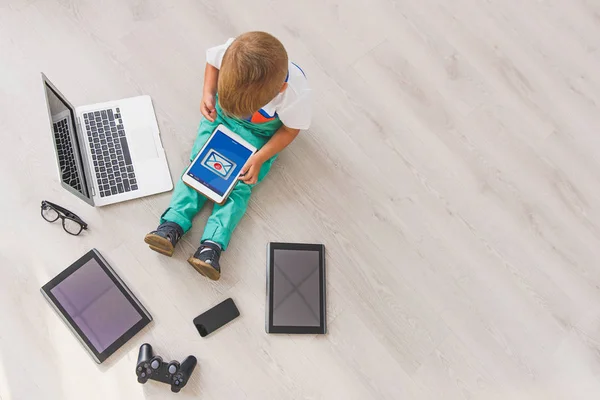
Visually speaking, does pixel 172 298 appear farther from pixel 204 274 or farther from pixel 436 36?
pixel 436 36

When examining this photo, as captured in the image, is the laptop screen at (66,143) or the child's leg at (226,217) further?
the child's leg at (226,217)

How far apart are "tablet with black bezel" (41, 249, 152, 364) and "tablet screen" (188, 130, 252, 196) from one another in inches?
14.3

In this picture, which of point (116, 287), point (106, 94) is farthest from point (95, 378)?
point (106, 94)

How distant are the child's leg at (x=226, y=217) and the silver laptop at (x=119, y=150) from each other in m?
0.18

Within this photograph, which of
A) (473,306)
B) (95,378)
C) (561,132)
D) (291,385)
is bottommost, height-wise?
(95,378)

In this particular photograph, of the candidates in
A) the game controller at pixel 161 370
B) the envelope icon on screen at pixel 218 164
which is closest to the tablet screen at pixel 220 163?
the envelope icon on screen at pixel 218 164

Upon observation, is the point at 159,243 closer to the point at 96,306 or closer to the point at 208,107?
the point at 96,306

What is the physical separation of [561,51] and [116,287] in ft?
5.19

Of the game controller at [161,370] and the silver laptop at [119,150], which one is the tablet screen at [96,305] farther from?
the silver laptop at [119,150]

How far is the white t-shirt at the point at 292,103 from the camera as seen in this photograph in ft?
4.08

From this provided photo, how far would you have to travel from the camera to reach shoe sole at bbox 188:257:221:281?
1.32 metres

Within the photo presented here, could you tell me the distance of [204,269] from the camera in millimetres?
1335

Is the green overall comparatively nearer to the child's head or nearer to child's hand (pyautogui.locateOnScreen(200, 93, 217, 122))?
child's hand (pyautogui.locateOnScreen(200, 93, 217, 122))

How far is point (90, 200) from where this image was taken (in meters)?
1.31
